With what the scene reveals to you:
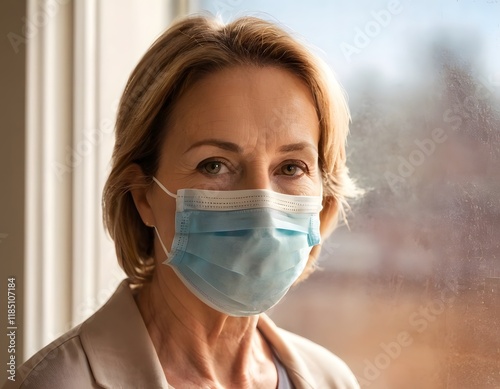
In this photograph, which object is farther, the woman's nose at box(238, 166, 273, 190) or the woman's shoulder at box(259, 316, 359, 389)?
the woman's shoulder at box(259, 316, 359, 389)

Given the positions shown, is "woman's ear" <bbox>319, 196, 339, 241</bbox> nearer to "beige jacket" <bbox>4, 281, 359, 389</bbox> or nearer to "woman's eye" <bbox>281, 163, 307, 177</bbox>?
"woman's eye" <bbox>281, 163, 307, 177</bbox>

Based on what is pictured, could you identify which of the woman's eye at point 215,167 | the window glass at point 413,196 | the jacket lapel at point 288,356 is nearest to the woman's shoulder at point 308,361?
the jacket lapel at point 288,356

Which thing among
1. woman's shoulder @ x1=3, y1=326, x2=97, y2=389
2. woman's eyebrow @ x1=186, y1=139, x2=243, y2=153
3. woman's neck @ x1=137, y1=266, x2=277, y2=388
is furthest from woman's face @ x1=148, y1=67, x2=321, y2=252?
woman's shoulder @ x1=3, y1=326, x2=97, y2=389

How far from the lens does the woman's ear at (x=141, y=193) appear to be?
149 centimetres

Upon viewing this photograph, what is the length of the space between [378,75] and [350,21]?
0.16 metres

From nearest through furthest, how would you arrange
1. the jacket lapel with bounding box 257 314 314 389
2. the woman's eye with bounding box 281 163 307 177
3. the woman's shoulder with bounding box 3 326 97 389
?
1. the woman's shoulder with bounding box 3 326 97 389
2. the woman's eye with bounding box 281 163 307 177
3. the jacket lapel with bounding box 257 314 314 389

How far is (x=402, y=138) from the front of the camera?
1697mm

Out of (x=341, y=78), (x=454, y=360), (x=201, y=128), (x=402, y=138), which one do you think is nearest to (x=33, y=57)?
(x=201, y=128)

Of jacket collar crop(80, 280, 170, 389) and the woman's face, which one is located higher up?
the woman's face

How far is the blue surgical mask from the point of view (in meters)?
1.34

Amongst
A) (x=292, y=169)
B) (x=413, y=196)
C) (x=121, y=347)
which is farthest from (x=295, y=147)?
(x=121, y=347)

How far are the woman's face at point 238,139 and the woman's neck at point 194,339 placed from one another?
0.14 meters

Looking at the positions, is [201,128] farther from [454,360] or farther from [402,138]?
[454,360]

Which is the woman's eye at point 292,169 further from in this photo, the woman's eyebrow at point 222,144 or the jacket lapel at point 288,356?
the jacket lapel at point 288,356
